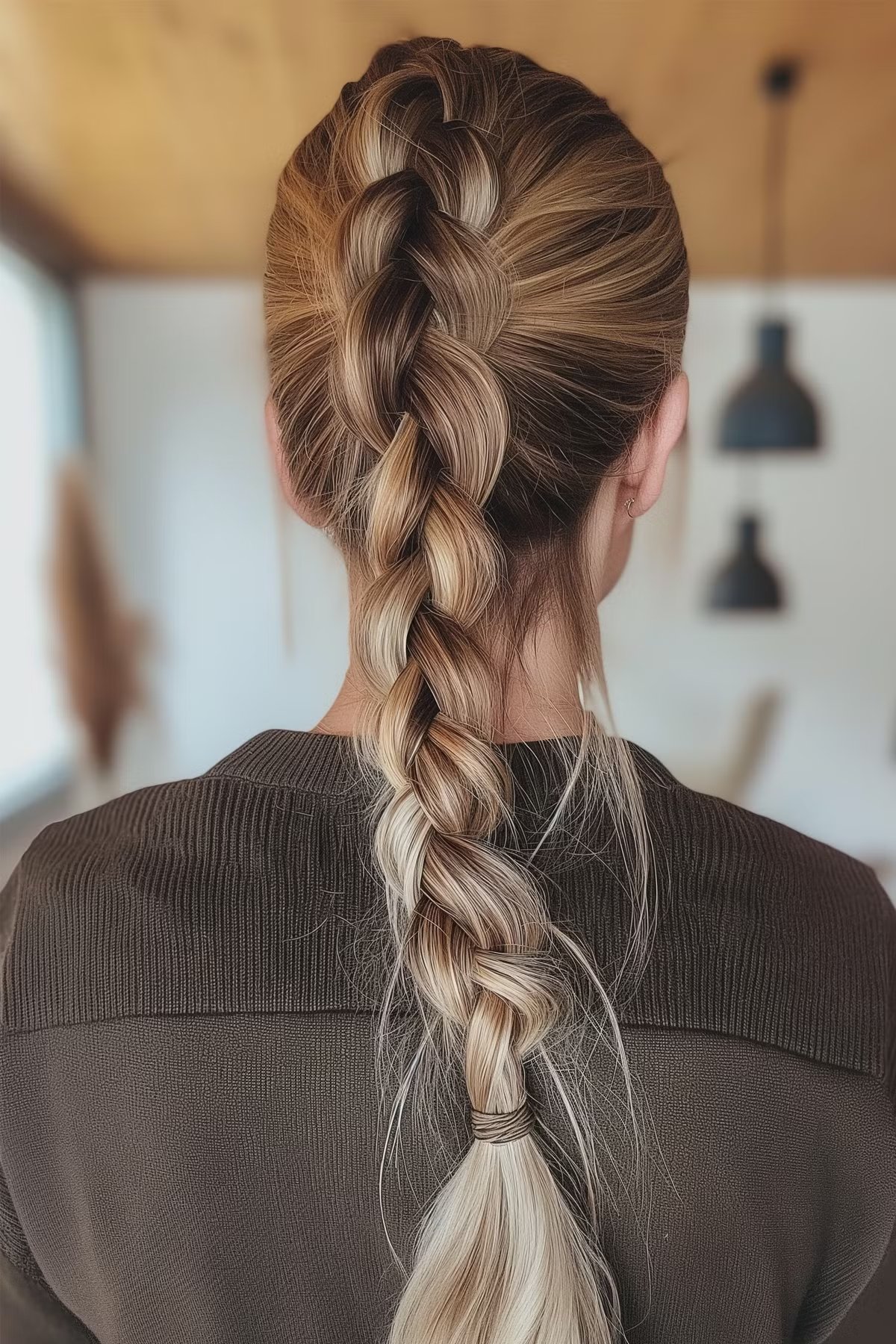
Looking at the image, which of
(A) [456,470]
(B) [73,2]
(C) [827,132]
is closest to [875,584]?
(C) [827,132]

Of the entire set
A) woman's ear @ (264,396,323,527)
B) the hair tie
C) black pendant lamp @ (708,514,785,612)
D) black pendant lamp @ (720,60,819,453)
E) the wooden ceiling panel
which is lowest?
the hair tie

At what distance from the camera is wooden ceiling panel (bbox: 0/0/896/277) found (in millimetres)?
1601

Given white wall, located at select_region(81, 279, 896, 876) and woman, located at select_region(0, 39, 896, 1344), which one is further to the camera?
white wall, located at select_region(81, 279, 896, 876)

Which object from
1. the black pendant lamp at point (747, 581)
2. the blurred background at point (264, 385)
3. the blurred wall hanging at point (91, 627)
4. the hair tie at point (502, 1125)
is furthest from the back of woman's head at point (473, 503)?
the blurred wall hanging at point (91, 627)

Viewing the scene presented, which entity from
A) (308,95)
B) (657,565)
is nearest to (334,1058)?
(308,95)

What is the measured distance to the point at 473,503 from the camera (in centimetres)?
55

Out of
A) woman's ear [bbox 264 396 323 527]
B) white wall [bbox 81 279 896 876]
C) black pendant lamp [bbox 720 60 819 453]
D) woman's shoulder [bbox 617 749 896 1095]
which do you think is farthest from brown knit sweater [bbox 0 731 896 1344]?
white wall [bbox 81 279 896 876]

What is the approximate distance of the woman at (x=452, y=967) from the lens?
21.0 inches

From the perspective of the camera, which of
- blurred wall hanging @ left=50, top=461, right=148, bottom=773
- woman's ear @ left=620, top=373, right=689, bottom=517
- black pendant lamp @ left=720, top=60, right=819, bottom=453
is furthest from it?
blurred wall hanging @ left=50, top=461, right=148, bottom=773

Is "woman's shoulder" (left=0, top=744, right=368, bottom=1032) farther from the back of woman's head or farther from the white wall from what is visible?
the white wall

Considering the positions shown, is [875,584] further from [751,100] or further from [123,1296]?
[123,1296]

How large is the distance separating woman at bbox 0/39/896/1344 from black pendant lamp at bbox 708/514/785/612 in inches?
64.1

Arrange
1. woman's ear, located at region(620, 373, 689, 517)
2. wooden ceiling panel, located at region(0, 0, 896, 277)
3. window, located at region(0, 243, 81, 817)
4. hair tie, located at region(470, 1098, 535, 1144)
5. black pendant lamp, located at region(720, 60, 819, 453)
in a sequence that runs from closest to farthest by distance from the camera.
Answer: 1. hair tie, located at region(470, 1098, 535, 1144)
2. woman's ear, located at region(620, 373, 689, 517)
3. wooden ceiling panel, located at region(0, 0, 896, 277)
4. black pendant lamp, located at region(720, 60, 819, 453)
5. window, located at region(0, 243, 81, 817)

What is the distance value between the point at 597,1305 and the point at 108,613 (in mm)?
2029
